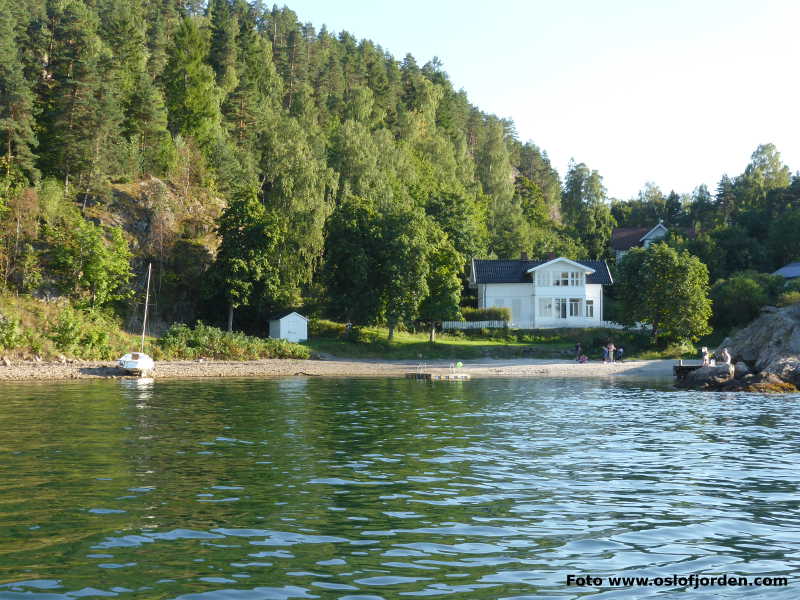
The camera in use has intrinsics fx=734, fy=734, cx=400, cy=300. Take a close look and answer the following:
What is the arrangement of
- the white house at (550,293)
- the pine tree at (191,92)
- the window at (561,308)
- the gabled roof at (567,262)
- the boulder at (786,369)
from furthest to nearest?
the pine tree at (191,92)
the window at (561,308)
the white house at (550,293)
the gabled roof at (567,262)
the boulder at (786,369)

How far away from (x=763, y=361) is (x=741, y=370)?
116 inches

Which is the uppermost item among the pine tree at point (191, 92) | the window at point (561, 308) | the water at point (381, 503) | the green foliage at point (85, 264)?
the pine tree at point (191, 92)

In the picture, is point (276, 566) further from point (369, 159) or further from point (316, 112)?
point (316, 112)

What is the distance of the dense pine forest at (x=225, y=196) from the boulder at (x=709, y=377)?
85.6 feet

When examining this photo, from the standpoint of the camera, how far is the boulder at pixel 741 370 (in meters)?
50.5

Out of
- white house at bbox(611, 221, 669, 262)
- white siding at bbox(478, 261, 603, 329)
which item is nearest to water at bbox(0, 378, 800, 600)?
white siding at bbox(478, 261, 603, 329)

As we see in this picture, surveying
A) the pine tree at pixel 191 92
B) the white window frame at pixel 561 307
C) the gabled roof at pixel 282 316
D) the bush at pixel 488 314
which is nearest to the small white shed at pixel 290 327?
the gabled roof at pixel 282 316

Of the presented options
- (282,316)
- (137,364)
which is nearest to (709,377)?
(282,316)

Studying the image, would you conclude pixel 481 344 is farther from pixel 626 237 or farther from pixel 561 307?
pixel 626 237

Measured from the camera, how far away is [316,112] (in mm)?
101438

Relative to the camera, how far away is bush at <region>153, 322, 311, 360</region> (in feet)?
191

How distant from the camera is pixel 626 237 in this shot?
122 m

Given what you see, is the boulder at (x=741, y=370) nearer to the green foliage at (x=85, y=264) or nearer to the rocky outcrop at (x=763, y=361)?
the rocky outcrop at (x=763, y=361)

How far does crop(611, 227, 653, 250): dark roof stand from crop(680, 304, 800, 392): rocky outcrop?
2345 inches
